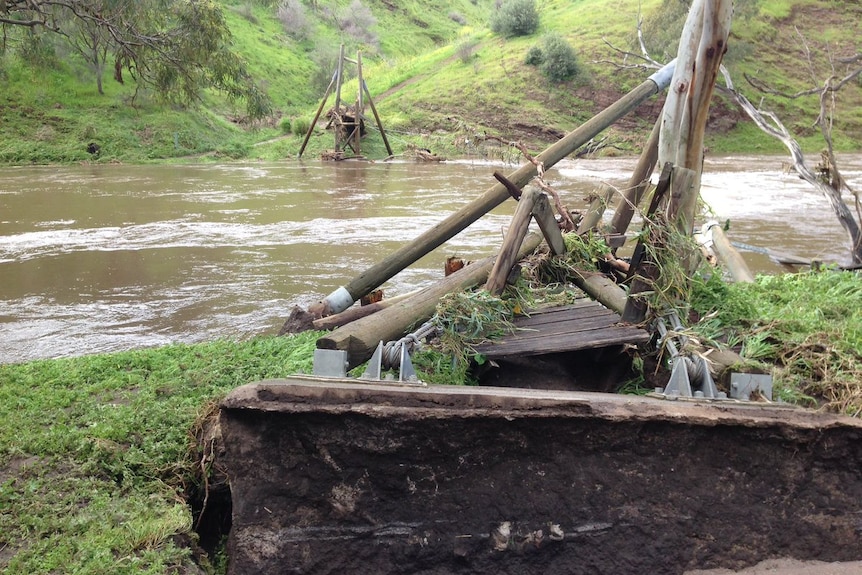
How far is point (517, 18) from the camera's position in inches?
1544

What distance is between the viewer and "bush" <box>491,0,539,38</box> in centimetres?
3903

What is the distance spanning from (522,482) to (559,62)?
32.9 metres

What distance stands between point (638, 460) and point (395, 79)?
3667 centimetres

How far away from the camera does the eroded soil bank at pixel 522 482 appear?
2.48 metres

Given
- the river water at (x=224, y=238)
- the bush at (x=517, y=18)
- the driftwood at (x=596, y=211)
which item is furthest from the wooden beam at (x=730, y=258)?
Answer: the bush at (x=517, y=18)

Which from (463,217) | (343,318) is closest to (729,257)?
(463,217)

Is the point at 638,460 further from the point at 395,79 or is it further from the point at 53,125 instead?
the point at 395,79

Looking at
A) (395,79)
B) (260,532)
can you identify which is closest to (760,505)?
(260,532)

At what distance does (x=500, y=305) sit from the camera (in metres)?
3.36

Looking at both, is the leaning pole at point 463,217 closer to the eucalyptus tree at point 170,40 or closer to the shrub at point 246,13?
the eucalyptus tree at point 170,40

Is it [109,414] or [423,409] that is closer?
[423,409]

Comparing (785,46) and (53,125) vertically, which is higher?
(785,46)

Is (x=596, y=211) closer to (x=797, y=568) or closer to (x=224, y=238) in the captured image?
(x=797, y=568)

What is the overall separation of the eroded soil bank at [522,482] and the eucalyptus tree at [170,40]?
549 cm
